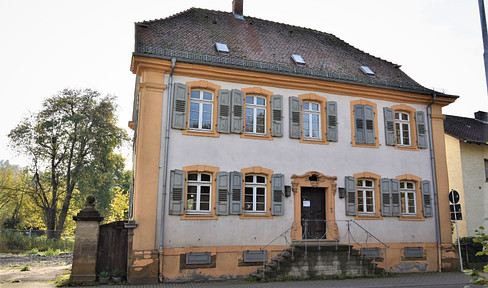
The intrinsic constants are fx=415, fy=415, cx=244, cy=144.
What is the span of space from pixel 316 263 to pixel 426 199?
232 inches

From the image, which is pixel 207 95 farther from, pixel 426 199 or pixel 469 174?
pixel 469 174

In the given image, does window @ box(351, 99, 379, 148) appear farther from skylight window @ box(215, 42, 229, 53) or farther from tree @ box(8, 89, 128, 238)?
tree @ box(8, 89, 128, 238)

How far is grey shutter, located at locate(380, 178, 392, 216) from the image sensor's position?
15.4 meters

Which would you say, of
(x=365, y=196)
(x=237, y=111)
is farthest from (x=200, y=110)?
(x=365, y=196)

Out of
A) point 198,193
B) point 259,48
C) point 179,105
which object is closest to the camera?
point 198,193

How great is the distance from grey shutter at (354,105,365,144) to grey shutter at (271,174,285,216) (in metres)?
3.61

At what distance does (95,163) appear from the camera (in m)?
30.0

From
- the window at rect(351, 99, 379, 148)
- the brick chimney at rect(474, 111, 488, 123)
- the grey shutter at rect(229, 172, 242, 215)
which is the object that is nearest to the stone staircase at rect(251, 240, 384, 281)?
the grey shutter at rect(229, 172, 242, 215)

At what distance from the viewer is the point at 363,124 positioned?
1587 centimetres

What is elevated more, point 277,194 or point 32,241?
point 277,194

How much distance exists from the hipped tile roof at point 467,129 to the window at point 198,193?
13.9m

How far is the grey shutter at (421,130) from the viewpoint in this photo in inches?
650

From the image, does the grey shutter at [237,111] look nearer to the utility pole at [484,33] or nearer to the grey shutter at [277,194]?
the grey shutter at [277,194]

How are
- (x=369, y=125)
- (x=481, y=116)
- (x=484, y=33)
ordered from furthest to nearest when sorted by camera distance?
(x=481, y=116) → (x=369, y=125) → (x=484, y=33)
